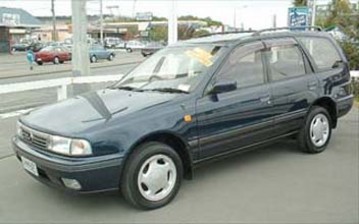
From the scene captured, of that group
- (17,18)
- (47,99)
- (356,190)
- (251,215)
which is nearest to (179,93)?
(251,215)

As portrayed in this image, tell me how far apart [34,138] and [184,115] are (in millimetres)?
1465

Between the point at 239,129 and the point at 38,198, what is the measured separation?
2251 millimetres

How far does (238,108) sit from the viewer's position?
4984mm

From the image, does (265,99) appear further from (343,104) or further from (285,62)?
(343,104)

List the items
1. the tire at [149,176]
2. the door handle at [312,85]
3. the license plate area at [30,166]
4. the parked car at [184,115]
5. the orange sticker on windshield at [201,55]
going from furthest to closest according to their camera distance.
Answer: the door handle at [312,85] → the orange sticker on windshield at [201,55] → the license plate area at [30,166] → the tire at [149,176] → the parked car at [184,115]

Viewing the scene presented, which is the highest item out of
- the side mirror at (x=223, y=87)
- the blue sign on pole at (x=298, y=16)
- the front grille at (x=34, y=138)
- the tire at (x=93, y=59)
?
the blue sign on pole at (x=298, y=16)

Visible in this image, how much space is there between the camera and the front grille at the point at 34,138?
4219 mm

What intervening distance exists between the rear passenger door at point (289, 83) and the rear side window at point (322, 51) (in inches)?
8.2

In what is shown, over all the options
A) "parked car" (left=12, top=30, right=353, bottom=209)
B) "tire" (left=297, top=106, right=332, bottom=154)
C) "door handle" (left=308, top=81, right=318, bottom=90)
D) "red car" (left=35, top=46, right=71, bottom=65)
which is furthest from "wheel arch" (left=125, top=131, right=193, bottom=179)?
"red car" (left=35, top=46, right=71, bottom=65)

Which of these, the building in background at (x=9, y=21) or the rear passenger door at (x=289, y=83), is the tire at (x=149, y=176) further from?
the building in background at (x=9, y=21)

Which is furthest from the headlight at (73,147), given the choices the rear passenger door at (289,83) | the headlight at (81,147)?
the rear passenger door at (289,83)

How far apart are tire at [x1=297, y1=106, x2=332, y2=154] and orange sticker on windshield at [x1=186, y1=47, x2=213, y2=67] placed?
5.56 ft

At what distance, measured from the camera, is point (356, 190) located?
4801 mm

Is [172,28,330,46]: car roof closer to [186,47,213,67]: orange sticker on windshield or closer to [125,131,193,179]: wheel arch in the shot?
[186,47,213,67]: orange sticker on windshield
